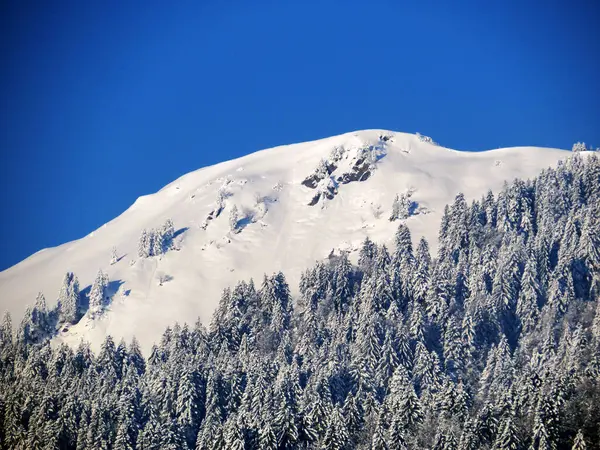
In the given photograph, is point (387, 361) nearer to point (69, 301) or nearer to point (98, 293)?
point (98, 293)

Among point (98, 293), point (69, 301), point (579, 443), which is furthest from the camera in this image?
point (98, 293)

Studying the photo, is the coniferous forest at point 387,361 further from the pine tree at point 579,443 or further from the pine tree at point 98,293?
the pine tree at point 98,293

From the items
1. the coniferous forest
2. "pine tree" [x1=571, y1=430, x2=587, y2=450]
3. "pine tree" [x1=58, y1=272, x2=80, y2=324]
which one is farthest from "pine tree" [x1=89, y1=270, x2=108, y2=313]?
"pine tree" [x1=571, y1=430, x2=587, y2=450]

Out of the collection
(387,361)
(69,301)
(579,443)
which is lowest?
(579,443)

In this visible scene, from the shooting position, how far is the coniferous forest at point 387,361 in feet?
305

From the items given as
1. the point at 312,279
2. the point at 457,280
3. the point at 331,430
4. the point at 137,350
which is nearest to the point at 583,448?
the point at 331,430

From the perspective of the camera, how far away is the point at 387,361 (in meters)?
114

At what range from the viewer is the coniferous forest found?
305ft

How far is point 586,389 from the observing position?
88.8m

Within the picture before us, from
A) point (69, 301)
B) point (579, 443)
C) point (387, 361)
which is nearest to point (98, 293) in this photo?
point (69, 301)

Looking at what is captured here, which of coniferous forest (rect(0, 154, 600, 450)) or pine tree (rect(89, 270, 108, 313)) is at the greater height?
pine tree (rect(89, 270, 108, 313))

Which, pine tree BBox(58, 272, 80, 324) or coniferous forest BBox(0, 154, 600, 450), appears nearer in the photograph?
coniferous forest BBox(0, 154, 600, 450)

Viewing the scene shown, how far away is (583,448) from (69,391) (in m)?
75.8

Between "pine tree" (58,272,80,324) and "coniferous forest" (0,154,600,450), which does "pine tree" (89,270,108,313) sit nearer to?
"pine tree" (58,272,80,324)
